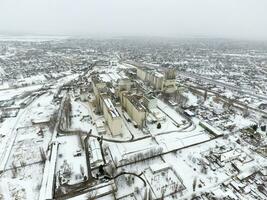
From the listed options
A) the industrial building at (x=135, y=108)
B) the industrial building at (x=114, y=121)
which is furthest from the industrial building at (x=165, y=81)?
the industrial building at (x=114, y=121)

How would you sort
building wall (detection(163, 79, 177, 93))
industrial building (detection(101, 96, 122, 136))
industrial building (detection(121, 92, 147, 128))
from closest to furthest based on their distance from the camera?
industrial building (detection(101, 96, 122, 136))
industrial building (detection(121, 92, 147, 128))
building wall (detection(163, 79, 177, 93))

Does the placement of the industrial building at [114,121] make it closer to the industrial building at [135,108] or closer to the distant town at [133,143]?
the distant town at [133,143]

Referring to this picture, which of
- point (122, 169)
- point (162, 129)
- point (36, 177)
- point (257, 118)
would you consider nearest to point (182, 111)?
point (162, 129)

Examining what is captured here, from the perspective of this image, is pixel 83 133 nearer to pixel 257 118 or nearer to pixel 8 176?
pixel 8 176

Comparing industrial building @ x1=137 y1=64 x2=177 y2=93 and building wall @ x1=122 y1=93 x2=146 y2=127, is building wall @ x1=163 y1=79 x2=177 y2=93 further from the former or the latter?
building wall @ x1=122 y1=93 x2=146 y2=127

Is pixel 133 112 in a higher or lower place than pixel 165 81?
lower

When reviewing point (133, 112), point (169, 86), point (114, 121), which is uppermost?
point (114, 121)

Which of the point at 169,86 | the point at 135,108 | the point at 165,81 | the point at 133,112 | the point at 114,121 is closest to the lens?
the point at 114,121

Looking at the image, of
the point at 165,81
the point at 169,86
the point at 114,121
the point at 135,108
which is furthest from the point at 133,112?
the point at 169,86

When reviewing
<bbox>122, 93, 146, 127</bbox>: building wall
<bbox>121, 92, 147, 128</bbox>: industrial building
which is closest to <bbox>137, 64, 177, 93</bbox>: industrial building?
<bbox>121, 92, 147, 128</bbox>: industrial building

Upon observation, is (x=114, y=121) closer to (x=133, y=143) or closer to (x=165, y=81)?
(x=133, y=143)

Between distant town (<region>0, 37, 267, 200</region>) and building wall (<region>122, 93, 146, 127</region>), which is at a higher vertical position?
building wall (<region>122, 93, 146, 127</region>)

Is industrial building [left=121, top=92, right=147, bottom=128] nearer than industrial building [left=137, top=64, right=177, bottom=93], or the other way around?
industrial building [left=121, top=92, right=147, bottom=128]
